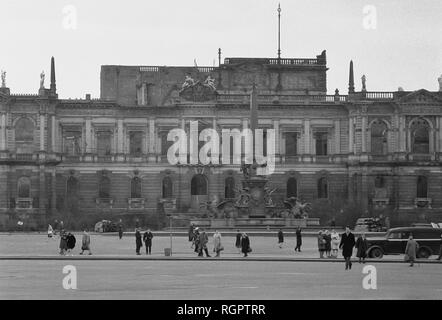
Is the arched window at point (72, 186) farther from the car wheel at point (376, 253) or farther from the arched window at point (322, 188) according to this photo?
the car wheel at point (376, 253)

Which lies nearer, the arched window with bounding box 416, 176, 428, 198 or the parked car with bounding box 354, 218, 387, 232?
the parked car with bounding box 354, 218, 387, 232

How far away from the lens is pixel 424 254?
5338 centimetres

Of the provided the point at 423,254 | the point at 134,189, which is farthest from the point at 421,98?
the point at 423,254

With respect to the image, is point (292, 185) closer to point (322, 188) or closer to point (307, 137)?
point (322, 188)

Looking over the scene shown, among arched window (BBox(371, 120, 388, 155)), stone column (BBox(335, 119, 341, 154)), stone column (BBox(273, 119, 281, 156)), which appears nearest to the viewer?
arched window (BBox(371, 120, 388, 155))

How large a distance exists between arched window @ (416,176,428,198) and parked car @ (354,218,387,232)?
15.7 metres

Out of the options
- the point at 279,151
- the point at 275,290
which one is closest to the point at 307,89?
the point at 279,151

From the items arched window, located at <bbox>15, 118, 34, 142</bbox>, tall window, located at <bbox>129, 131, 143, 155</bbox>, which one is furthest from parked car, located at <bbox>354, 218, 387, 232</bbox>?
arched window, located at <bbox>15, 118, 34, 142</bbox>

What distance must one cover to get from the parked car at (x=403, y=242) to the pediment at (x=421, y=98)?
54.1 metres

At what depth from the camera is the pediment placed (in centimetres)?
10712

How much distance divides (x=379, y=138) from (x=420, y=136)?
3780mm

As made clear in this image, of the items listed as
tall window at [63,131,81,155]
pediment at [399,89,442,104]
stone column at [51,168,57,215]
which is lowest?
stone column at [51,168,57,215]

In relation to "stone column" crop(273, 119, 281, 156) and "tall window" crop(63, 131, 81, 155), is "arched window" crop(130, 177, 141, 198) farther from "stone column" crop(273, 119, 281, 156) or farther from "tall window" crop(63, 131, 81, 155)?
"stone column" crop(273, 119, 281, 156)
